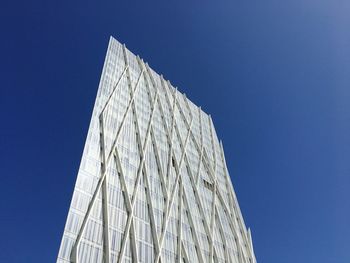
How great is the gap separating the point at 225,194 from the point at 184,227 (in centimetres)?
1575

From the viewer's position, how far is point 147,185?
3672 cm

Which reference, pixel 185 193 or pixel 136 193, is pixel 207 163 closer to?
pixel 185 193

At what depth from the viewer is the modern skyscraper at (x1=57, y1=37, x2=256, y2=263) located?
93.2 ft

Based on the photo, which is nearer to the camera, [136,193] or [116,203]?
[116,203]

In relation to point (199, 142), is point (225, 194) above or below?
below

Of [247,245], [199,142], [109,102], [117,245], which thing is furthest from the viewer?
[199,142]

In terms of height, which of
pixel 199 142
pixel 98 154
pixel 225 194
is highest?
pixel 199 142

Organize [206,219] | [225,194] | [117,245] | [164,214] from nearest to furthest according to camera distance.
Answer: [117,245] → [164,214] → [206,219] → [225,194]

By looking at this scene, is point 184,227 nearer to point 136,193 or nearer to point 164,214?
point 164,214

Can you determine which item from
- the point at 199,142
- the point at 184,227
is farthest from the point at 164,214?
the point at 199,142

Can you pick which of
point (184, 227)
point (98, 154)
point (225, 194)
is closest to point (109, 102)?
point (98, 154)

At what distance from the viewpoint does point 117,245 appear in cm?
2828

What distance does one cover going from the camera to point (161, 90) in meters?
57.6

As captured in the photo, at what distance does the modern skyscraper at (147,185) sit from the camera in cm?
2841
